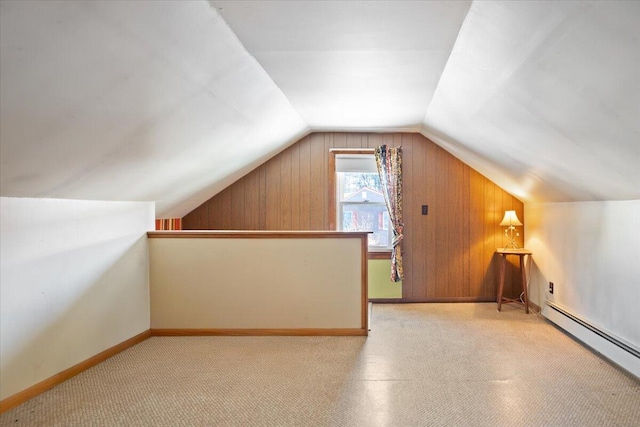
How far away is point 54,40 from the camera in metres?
1.60

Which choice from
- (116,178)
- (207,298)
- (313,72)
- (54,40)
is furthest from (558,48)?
(207,298)

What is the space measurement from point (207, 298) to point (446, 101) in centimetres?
273

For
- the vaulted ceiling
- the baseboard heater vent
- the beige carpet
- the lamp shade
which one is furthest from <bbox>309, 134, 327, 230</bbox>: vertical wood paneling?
the baseboard heater vent

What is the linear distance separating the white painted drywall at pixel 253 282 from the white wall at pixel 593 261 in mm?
1927

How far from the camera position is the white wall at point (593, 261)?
3.07 metres

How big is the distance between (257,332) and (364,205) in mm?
2226

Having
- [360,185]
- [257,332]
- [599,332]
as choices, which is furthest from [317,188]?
[599,332]

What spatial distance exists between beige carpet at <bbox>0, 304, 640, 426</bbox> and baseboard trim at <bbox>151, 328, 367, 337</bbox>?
8 cm

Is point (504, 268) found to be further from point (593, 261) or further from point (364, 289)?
point (364, 289)

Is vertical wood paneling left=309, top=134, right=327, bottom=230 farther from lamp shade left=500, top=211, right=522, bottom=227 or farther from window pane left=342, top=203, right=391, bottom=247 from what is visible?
lamp shade left=500, top=211, right=522, bottom=227

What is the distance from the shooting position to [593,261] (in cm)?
360

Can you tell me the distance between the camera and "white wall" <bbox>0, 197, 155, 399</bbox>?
257cm

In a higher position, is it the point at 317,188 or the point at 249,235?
the point at 317,188

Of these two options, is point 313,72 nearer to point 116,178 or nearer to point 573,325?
point 116,178
